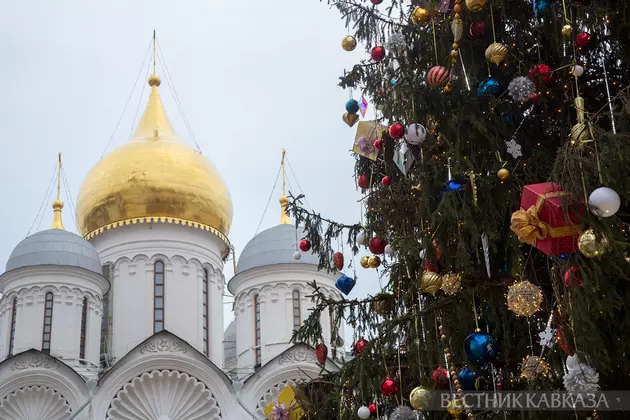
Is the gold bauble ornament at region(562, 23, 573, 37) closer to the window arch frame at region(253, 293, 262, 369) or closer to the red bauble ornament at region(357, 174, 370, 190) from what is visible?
the red bauble ornament at region(357, 174, 370, 190)

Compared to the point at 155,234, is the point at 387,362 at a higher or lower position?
lower

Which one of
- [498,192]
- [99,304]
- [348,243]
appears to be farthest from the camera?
[99,304]

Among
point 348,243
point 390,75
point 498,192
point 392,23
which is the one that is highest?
point 392,23

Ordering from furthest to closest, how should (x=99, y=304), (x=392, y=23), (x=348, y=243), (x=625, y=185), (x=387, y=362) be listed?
1. (x=99, y=304)
2. (x=348, y=243)
3. (x=392, y=23)
4. (x=387, y=362)
5. (x=625, y=185)

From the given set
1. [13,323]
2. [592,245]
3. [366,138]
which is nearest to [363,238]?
[366,138]

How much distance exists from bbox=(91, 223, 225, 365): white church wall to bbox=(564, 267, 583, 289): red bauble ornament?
18.2 m

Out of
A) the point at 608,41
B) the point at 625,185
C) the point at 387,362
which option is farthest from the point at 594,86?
the point at 387,362

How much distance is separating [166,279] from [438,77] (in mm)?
17689

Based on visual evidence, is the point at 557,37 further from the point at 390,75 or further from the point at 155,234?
the point at 155,234

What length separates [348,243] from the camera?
770 cm

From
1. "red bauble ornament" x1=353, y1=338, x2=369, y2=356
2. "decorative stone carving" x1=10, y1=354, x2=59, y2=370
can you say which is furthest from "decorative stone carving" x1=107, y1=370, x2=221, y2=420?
"red bauble ornament" x1=353, y1=338, x2=369, y2=356

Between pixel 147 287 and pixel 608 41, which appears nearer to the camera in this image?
pixel 608 41

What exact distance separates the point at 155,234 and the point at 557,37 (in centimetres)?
1824

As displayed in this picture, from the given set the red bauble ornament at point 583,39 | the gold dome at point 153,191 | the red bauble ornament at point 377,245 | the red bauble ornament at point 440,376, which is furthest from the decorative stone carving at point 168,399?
the red bauble ornament at point 583,39
